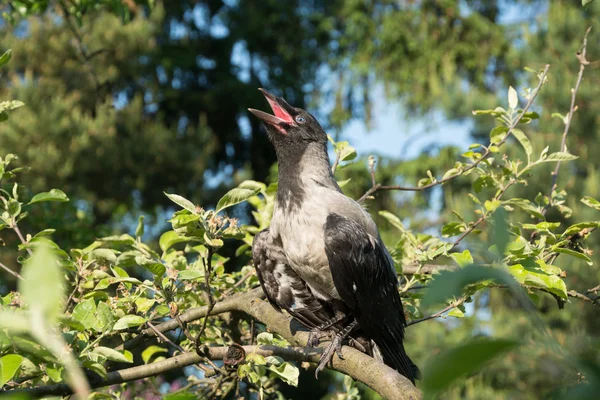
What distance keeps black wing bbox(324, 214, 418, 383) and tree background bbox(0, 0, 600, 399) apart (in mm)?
6616

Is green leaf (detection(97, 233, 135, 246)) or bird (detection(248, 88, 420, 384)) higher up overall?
green leaf (detection(97, 233, 135, 246))

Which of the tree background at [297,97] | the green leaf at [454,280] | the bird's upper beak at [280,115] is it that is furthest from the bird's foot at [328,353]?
the tree background at [297,97]

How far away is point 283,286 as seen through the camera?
134 inches

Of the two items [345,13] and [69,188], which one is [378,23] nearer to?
[345,13]

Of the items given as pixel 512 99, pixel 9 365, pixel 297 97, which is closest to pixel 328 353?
pixel 9 365

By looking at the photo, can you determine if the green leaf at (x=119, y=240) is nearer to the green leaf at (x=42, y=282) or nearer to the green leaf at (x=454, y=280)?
the green leaf at (x=42, y=282)

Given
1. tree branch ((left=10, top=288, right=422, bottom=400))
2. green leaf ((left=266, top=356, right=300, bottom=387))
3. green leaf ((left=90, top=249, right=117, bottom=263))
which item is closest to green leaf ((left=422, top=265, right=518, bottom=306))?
tree branch ((left=10, top=288, right=422, bottom=400))

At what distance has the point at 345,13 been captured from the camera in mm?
16766

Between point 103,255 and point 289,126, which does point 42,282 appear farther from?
point 289,126

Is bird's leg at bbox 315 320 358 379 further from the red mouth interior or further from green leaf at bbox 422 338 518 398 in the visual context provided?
green leaf at bbox 422 338 518 398

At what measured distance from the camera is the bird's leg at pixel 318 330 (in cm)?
313

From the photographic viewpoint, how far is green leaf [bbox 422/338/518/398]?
2.25 ft

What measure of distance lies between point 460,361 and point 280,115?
345 cm

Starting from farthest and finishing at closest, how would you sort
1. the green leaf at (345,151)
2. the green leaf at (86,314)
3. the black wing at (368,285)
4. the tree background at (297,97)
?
the tree background at (297,97), the green leaf at (345,151), the black wing at (368,285), the green leaf at (86,314)
